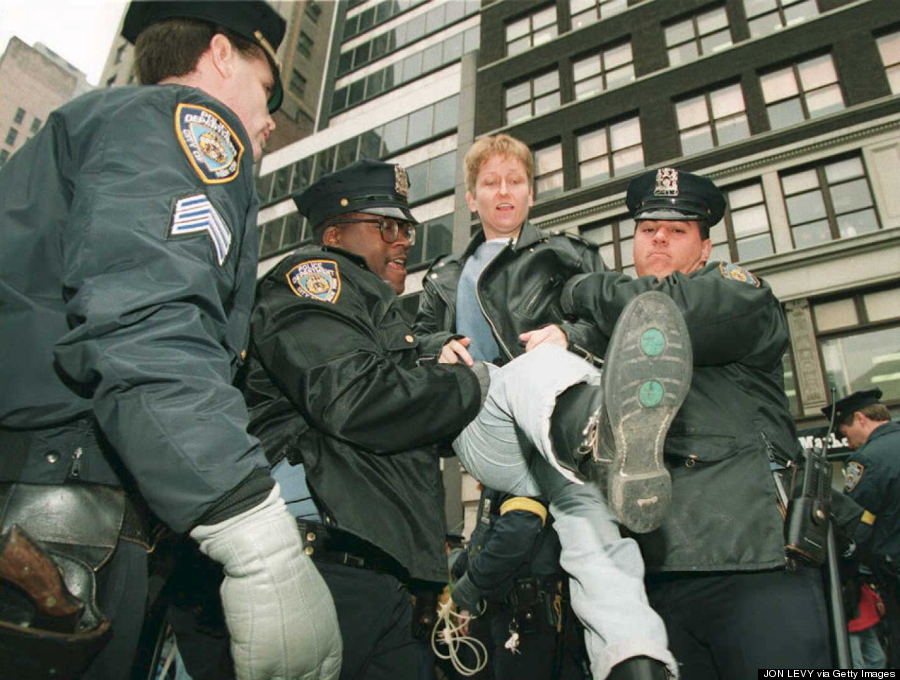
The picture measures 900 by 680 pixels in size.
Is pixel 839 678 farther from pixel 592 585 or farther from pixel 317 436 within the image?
pixel 317 436

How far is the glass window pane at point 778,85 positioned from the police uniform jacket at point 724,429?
→ 17.8 metres

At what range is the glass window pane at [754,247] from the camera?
1555 cm

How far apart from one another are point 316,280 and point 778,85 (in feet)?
63.2

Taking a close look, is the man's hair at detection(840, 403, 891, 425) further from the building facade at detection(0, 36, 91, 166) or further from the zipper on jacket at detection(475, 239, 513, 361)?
the building facade at detection(0, 36, 91, 166)

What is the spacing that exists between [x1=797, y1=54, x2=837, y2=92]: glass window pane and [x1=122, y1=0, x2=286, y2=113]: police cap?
62.1 ft

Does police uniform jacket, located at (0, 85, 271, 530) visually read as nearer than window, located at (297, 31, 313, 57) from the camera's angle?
Yes

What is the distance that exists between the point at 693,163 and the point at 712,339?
1676 cm

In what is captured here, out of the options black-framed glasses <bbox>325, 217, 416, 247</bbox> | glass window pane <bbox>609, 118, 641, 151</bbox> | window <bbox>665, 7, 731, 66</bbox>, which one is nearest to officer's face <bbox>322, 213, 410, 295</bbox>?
black-framed glasses <bbox>325, 217, 416, 247</bbox>

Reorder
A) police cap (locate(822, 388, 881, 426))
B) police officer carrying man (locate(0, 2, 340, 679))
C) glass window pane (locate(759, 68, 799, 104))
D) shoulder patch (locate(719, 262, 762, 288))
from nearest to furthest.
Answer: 1. police officer carrying man (locate(0, 2, 340, 679))
2. shoulder patch (locate(719, 262, 762, 288))
3. police cap (locate(822, 388, 881, 426))
4. glass window pane (locate(759, 68, 799, 104))

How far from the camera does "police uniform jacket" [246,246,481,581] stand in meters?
1.96

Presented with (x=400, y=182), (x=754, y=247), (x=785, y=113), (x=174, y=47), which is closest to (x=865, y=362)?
(x=754, y=247)

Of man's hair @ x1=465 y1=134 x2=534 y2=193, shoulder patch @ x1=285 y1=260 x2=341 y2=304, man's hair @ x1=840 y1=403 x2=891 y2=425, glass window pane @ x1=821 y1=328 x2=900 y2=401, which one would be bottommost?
shoulder patch @ x1=285 y1=260 x2=341 y2=304

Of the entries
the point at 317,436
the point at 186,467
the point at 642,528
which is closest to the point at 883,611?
the point at 642,528

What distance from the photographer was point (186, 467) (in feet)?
3.96
